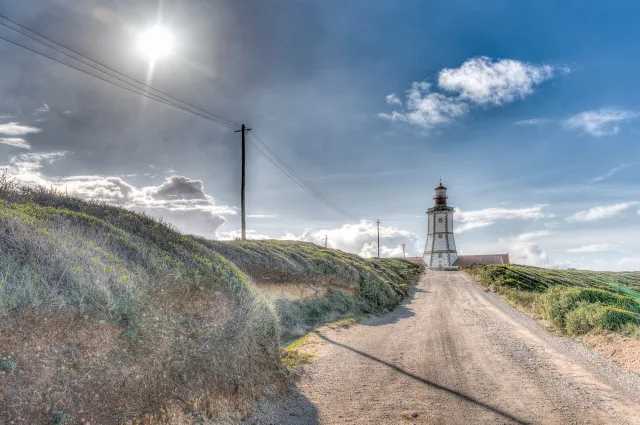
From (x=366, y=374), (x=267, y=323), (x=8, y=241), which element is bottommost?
(x=366, y=374)

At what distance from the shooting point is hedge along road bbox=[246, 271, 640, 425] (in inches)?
283

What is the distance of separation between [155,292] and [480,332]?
12.3 m

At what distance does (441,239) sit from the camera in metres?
79.0

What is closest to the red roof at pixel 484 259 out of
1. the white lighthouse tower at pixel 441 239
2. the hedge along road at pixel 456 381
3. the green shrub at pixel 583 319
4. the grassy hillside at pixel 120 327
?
the white lighthouse tower at pixel 441 239

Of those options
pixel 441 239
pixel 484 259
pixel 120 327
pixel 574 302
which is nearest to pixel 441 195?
pixel 441 239

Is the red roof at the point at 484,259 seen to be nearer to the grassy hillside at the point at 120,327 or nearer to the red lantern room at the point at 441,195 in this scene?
the red lantern room at the point at 441,195

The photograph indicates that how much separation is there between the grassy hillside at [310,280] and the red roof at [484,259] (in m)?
61.9

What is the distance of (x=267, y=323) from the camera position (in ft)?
30.3

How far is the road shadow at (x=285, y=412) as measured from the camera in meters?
6.83

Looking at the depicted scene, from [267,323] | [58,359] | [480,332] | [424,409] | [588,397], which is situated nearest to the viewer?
[58,359]

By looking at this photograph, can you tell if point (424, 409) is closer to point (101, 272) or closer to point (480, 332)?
point (101, 272)

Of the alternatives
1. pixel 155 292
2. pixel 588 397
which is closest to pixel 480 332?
pixel 588 397

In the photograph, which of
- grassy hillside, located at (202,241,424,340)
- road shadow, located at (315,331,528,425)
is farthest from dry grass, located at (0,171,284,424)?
grassy hillside, located at (202,241,424,340)

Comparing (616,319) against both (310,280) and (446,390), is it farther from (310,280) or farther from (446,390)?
(310,280)
